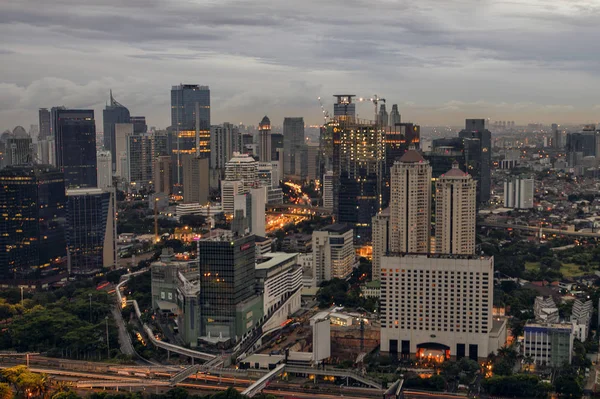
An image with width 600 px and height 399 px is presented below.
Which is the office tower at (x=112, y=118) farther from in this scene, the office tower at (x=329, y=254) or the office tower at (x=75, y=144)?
the office tower at (x=329, y=254)

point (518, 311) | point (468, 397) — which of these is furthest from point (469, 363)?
point (518, 311)

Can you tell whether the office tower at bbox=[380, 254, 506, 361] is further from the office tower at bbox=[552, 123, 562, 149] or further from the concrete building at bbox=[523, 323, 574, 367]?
the office tower at bbox=[552, 123, 562, 149]

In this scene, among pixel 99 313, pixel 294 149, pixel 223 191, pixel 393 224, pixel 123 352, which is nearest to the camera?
pixel 123 352

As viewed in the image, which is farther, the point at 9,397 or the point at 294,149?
the point at 294,149

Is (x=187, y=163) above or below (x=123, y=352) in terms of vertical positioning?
above

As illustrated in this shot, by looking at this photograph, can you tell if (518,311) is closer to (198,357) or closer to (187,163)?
(198,357)

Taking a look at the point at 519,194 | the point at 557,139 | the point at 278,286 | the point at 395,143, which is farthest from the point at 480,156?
the point at 557,139
